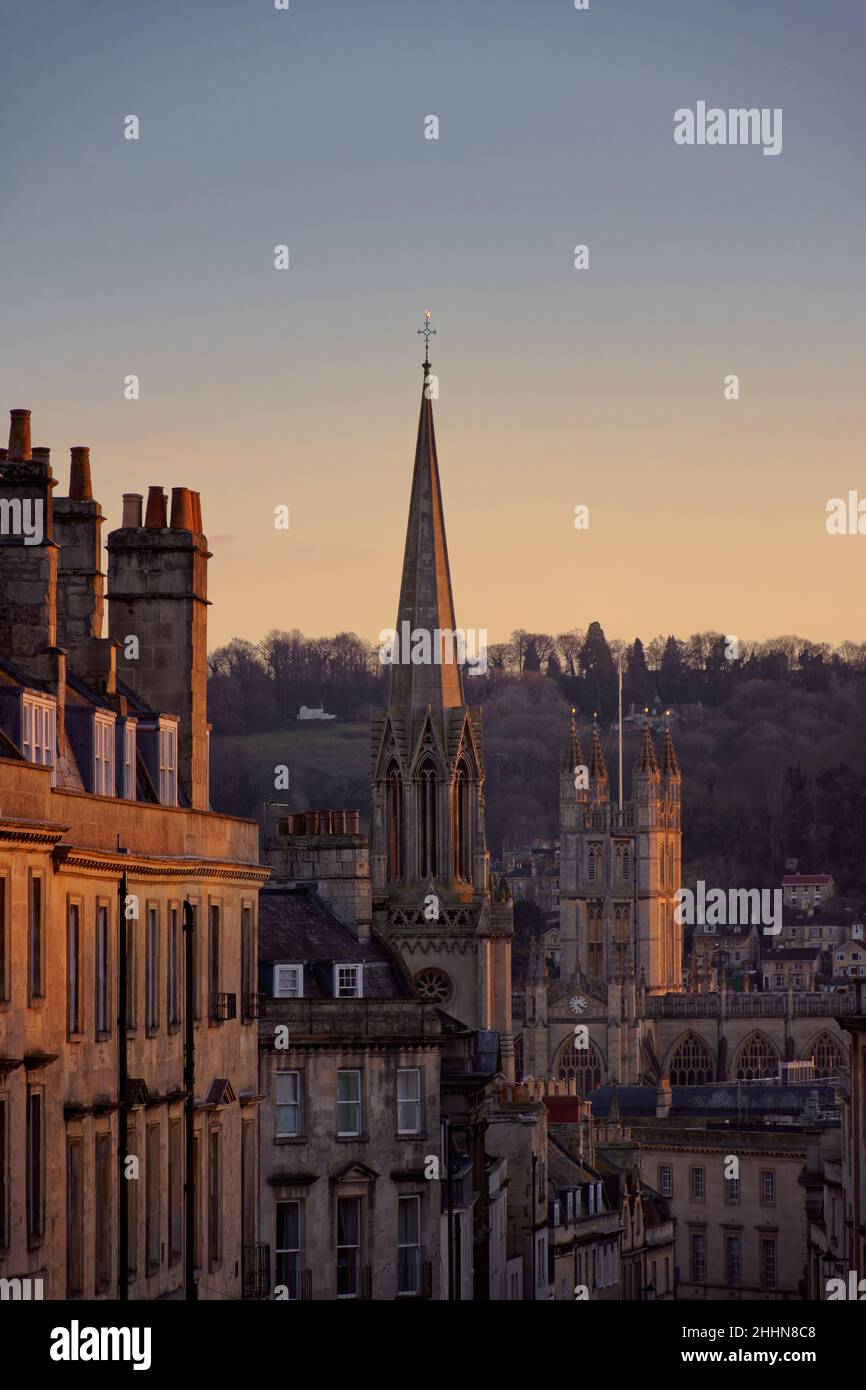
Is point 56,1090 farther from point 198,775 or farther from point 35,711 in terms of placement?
point 198,775

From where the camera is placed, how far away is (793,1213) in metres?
131

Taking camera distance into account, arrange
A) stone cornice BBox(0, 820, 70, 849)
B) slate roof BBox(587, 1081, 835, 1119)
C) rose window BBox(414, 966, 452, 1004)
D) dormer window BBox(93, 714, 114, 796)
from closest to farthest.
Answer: stone cornice BBox(0, 820, 70, 849) < dormer window BBox(93, 714, 114, 796) < rose window BBox(414, 966, 452, 1004) < slate roof BBox(587, 1081, 835, 1119)

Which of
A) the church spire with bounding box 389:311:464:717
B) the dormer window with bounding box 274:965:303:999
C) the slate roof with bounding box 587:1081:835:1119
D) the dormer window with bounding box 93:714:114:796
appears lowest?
the slate roof with bounding box 587:1081:835:1119

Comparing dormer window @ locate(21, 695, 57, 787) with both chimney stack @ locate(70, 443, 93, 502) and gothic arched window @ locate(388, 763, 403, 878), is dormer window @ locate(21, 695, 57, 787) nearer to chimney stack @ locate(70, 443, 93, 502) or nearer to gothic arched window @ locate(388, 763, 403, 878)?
chimney stack @ locate(70, 443, 93, 502)

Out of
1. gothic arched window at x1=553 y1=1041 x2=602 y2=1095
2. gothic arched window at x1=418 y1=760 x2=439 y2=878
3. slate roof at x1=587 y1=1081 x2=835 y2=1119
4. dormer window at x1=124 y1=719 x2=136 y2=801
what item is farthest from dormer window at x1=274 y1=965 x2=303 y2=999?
gothic arched window at x1=553 y1=1041 x2=602 y2=1095

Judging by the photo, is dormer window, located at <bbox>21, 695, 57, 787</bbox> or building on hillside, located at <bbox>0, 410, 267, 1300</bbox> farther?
dormer window, located at <bbox>21, 695, 57, 787</bbox>

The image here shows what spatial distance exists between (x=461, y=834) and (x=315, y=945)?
1777 inches

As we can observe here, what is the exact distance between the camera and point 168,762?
165 ft

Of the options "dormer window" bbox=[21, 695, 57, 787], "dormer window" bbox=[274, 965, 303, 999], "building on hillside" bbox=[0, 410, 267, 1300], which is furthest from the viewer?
"dormer window" bbox=[274, 965, 303, 999]

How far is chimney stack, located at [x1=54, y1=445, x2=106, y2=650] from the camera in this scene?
163 feet

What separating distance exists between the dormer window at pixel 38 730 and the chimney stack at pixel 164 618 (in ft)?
27.9

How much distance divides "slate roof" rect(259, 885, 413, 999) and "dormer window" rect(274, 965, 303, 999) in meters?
0.59

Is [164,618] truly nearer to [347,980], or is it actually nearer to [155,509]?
[155,509]
